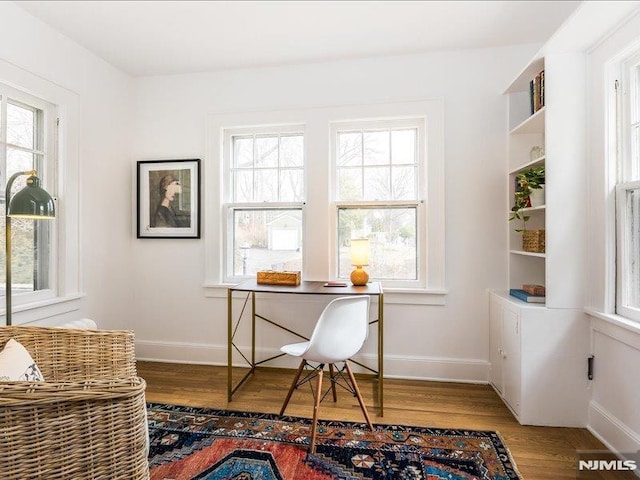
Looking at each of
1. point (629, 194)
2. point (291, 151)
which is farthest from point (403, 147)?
point (629, 194)

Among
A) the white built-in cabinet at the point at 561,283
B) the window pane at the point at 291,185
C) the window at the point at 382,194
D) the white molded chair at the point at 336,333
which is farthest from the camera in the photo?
the window pane at the point at 291,185

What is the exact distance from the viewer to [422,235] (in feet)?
10.0

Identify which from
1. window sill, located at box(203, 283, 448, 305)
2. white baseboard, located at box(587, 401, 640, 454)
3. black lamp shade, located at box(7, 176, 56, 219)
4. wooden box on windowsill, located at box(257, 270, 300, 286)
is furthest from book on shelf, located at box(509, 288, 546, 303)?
black lamp shade, located at box(7, 176, 56, 219)

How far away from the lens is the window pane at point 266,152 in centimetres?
330

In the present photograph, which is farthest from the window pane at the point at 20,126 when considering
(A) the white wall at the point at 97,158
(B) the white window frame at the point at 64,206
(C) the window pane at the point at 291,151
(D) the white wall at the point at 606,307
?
(D) the white wall at the point at 606,307

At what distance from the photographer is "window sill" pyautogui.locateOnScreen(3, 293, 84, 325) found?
2.38 meters

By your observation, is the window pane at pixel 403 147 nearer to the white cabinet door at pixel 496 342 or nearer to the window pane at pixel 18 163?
the white cabinet door at pixel 496 342

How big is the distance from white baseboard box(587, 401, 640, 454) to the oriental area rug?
60 cm

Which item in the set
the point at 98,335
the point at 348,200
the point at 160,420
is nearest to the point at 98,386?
the point at 98,335

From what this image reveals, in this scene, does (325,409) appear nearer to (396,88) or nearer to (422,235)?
(422,235)

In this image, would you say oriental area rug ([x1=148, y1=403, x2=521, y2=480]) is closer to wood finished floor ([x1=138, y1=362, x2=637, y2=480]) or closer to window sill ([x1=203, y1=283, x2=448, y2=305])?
wood finished floor ([x1=138, y1=362, x2=637, y2=480])

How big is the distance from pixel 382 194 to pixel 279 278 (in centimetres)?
118

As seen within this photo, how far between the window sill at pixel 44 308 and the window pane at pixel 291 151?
2.07 meters

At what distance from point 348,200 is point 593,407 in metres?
2.23
